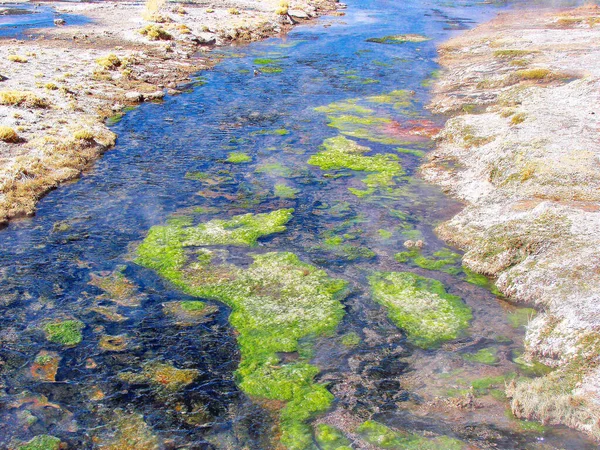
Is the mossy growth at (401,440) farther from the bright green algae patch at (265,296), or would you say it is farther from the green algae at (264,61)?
the green algae at (264,61)

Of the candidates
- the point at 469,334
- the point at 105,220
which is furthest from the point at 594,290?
the point at 105,220

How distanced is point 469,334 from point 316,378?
3.85 meters

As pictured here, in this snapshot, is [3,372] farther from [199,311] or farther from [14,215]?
[14,215]

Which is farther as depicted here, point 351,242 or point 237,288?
point 351,242

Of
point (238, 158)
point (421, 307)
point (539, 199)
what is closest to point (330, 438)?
point (421, 307)

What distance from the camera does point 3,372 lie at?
37.2 feet

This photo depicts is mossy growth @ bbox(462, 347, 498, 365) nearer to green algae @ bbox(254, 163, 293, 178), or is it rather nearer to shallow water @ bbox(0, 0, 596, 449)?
shallow water @ bbox(0, 0, 596, 449)

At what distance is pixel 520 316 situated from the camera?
43.7ft

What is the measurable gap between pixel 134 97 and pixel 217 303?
68.6 ft

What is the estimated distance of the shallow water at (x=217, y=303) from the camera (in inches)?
405

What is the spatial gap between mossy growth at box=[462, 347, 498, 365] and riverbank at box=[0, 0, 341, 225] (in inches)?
570

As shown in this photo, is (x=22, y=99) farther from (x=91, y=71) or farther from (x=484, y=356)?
(x=484, y=356)

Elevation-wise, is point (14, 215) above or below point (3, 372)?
above

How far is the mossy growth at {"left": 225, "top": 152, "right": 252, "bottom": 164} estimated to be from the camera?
2325cm
